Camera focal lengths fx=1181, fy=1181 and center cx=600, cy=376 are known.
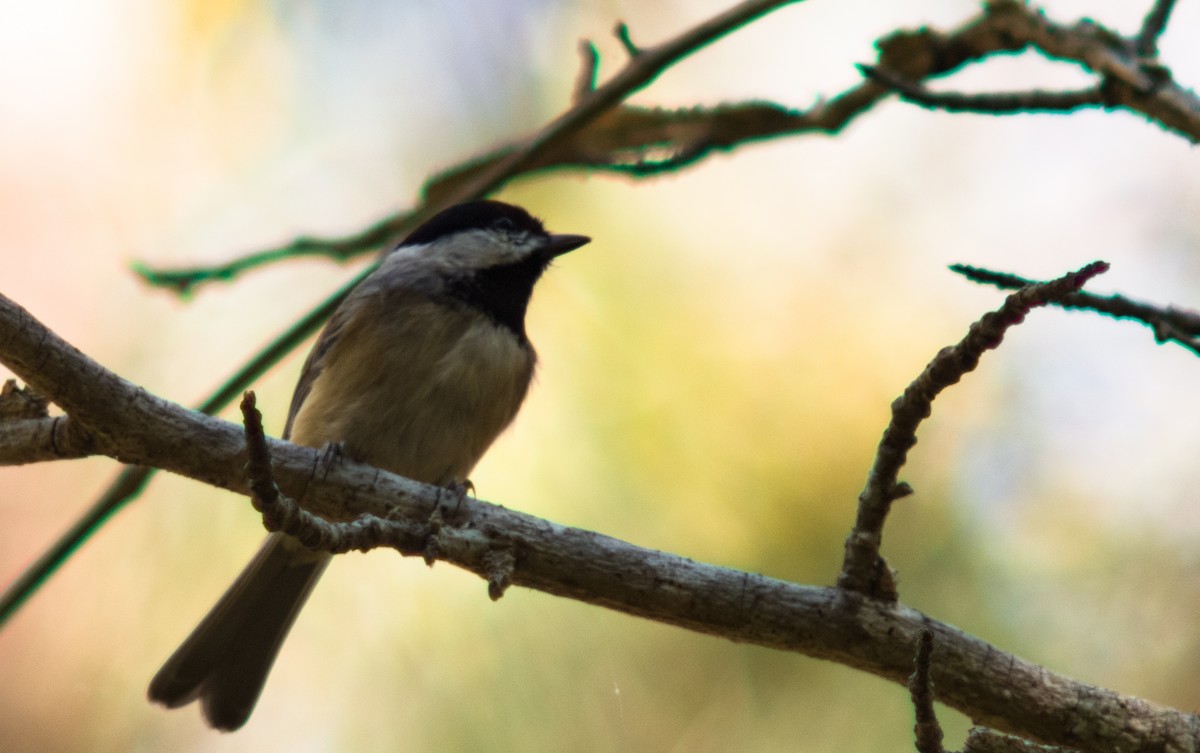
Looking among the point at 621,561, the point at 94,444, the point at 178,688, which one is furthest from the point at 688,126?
the point at 178,688

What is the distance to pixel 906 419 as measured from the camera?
8.20ft

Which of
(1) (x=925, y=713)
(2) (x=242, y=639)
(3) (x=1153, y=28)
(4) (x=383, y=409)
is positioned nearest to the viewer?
(1) (x=925, y=713)

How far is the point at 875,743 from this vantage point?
148 inches

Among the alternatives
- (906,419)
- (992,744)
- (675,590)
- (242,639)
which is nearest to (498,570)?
(675,590)

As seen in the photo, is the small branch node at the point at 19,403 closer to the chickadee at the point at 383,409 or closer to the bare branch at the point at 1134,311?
the chickadee at the point at 383,409

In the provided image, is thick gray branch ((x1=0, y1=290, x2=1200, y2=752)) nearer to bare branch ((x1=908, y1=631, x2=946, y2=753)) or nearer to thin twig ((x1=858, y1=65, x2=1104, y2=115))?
bare branch ((x1=908, y1=631, x2=946, y2=753))

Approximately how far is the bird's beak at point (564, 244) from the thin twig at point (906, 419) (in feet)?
7.35

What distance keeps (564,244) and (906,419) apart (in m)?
2.43

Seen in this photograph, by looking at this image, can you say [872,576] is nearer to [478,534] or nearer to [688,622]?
[688,622]

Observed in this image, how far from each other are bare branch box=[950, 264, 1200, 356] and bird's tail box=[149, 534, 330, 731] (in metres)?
2.48

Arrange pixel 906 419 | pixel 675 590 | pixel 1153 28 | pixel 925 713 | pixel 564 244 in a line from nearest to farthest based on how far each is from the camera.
A: pixel 925 713, pixel 906 419, pixel 675 590, pixel 1153 28, pixel 564 244

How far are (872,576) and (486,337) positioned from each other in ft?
6.47

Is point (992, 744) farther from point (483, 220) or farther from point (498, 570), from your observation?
point (483, 220)

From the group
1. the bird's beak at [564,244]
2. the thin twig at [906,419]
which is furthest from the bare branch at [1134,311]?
the bird's beak at [564,244]
